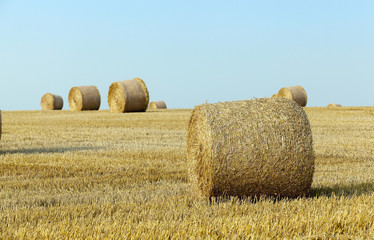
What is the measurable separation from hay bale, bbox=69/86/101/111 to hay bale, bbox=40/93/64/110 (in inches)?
198

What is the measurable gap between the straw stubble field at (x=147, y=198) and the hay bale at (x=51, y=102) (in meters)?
21.4

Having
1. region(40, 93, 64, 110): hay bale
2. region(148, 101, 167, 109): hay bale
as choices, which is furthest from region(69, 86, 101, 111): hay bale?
region(148, 101, 167, 109): hay bale

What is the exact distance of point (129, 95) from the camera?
2448 cm

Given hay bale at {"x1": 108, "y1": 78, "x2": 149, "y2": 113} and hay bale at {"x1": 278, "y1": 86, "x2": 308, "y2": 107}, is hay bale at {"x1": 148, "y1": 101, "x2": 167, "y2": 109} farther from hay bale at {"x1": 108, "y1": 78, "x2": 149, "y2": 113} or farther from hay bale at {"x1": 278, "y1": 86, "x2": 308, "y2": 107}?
hay bale at {"x1": 108, "y1": 78, "x2": 149, "y2": 113}

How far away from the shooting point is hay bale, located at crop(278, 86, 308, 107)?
29422mm

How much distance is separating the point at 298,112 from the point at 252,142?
79 cm

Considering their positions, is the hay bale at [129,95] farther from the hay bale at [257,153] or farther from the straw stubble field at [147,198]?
the hay bale at [257,153]

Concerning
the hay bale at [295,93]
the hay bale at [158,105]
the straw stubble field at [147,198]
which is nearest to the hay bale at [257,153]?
the straw stubble field at [147,198]

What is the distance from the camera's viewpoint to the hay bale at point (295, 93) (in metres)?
29.4

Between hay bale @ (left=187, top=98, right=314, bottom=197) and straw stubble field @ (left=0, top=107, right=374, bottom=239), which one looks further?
hay bale @ (left=187, top=98, right=314, bottom=197)

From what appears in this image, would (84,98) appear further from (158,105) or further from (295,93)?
(295,93)

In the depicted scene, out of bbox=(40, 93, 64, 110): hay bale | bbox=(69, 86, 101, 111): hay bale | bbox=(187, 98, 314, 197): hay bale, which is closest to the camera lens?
bbox=(187, 98, 314, 197): hay bale

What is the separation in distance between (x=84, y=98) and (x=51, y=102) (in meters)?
6.49

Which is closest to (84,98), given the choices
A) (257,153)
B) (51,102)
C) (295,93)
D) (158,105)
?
(51,102)
